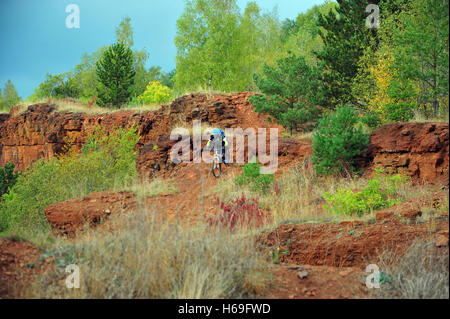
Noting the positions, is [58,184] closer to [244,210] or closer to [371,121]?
[244,210]

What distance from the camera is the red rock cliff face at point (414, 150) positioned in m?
10.4

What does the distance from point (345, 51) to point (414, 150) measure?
31.9ft

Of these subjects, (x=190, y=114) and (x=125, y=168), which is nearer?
(x=125, y=168)

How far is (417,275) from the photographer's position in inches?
184

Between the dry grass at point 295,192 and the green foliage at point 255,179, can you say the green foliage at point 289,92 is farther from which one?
the green foliage at point 255,179

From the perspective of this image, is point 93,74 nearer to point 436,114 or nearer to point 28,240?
point 436,114

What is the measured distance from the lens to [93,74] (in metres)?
47.8

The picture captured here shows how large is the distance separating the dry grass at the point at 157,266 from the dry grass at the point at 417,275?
1.44m

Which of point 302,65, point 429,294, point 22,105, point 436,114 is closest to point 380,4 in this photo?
point 302,65

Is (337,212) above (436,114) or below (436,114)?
below

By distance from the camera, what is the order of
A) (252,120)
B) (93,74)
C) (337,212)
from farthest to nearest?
(93,74)
(252,120)
(337,212)

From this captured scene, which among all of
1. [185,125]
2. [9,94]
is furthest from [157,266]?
[9,94]

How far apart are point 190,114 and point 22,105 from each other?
57.3 feet
